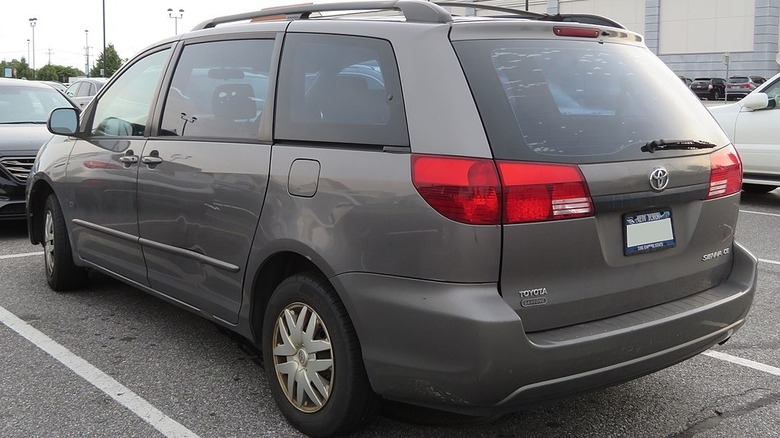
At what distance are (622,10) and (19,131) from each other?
49774mm

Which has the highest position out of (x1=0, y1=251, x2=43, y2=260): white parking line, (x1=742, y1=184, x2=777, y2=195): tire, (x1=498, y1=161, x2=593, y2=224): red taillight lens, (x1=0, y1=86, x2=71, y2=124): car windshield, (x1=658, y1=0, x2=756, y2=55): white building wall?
(x1=658, y1=0, x2=756, y2=55): white building wall

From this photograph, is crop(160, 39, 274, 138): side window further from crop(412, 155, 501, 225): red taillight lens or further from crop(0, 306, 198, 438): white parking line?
crop(0, 306, 198, 438): white parking line

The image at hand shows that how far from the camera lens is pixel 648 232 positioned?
9.66 ft

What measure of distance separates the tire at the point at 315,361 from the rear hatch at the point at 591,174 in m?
0.71

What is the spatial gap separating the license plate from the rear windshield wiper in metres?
0.24

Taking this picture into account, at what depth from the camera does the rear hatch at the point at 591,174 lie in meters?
2.69

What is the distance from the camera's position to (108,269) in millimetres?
4738

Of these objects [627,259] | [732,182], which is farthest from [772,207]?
[627,259]

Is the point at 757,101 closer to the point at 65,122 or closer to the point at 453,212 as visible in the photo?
the point at 65,122

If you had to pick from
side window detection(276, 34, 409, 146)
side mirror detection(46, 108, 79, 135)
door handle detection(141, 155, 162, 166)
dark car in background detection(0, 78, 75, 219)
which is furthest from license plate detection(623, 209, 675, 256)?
dark car in background detection(0, 78, 75, 219)

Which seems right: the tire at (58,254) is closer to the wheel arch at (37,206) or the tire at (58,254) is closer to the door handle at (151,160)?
the wheel arch at (37,206)

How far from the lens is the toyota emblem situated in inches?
115

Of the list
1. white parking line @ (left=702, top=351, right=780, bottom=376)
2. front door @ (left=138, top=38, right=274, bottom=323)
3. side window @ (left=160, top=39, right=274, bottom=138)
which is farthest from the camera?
white parking line @ (left=702, top=351, right=780, bottom=376)

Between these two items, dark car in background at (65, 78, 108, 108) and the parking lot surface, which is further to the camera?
dark car in background at (65, 78, 108, 108)
